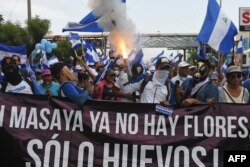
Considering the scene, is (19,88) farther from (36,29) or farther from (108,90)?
(36,29)

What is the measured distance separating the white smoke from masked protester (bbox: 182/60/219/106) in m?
2.02

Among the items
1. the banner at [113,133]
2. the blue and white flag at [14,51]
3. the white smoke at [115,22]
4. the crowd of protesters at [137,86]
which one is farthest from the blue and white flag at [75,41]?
the banner at [113,133]

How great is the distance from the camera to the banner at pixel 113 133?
5.72 metres

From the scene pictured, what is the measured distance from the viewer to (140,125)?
586 cm

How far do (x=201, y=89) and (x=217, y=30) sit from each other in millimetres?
2352

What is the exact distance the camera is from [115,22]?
1001cm

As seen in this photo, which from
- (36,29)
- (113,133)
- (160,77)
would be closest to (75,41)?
(160,77)

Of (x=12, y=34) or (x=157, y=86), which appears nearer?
(x=157, y=86)

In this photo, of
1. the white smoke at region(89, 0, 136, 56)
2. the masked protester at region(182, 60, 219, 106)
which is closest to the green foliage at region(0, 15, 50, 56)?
the white smoke at region(89, 0, 136, 56)

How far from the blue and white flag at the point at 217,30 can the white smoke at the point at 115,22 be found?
145cm

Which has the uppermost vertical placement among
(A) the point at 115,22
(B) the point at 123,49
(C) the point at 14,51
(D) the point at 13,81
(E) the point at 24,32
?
(E) the point at 24,32

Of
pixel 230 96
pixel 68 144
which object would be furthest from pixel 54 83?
pixel 230 96

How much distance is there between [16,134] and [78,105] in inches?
28.5

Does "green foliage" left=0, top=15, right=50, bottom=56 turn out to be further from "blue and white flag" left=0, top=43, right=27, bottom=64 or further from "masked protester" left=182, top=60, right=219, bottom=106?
"masked protester" left=182, top=60, right=219, bottom=106
